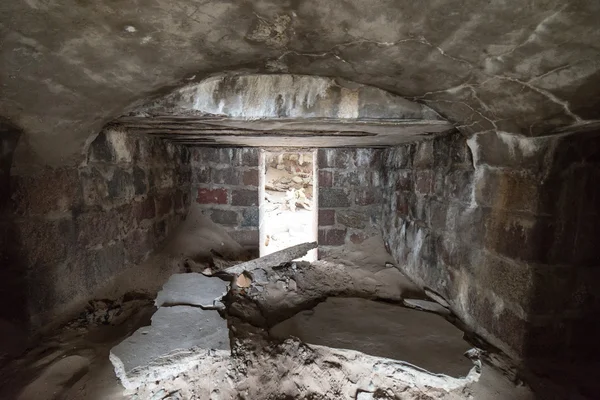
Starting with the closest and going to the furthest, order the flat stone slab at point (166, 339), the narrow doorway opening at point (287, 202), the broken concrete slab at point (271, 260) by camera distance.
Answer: the flat stone slab at point (166, 339)
the broken concrete slab at point (271, 260)
the narrow doorway opening at point (287, 202)

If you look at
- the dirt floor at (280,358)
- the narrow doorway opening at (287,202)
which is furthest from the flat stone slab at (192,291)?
the narrow doorway opening at (287,202)

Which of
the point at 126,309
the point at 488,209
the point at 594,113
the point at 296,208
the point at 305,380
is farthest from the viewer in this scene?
the point at 296,208

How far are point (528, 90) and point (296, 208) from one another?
757 centimetres

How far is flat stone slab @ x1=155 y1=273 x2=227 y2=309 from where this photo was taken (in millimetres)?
1638

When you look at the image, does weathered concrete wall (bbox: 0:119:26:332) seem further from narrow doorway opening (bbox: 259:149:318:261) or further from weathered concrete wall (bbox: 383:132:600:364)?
narrow doorway opening (bbox: 259:149:318:261)

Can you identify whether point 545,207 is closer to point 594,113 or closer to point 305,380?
point 594,113

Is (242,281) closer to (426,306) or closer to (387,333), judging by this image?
(387,333)

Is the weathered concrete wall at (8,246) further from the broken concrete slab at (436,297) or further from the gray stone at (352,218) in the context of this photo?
the gray stone at (352,218)

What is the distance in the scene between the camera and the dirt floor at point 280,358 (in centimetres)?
112

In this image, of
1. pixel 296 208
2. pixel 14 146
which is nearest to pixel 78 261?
pixel 14 146

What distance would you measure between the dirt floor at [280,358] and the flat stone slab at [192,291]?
0.08 metres

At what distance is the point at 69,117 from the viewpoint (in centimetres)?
121

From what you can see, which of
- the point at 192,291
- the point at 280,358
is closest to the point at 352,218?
the point at 192,291

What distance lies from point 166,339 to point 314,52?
136 centimetres
